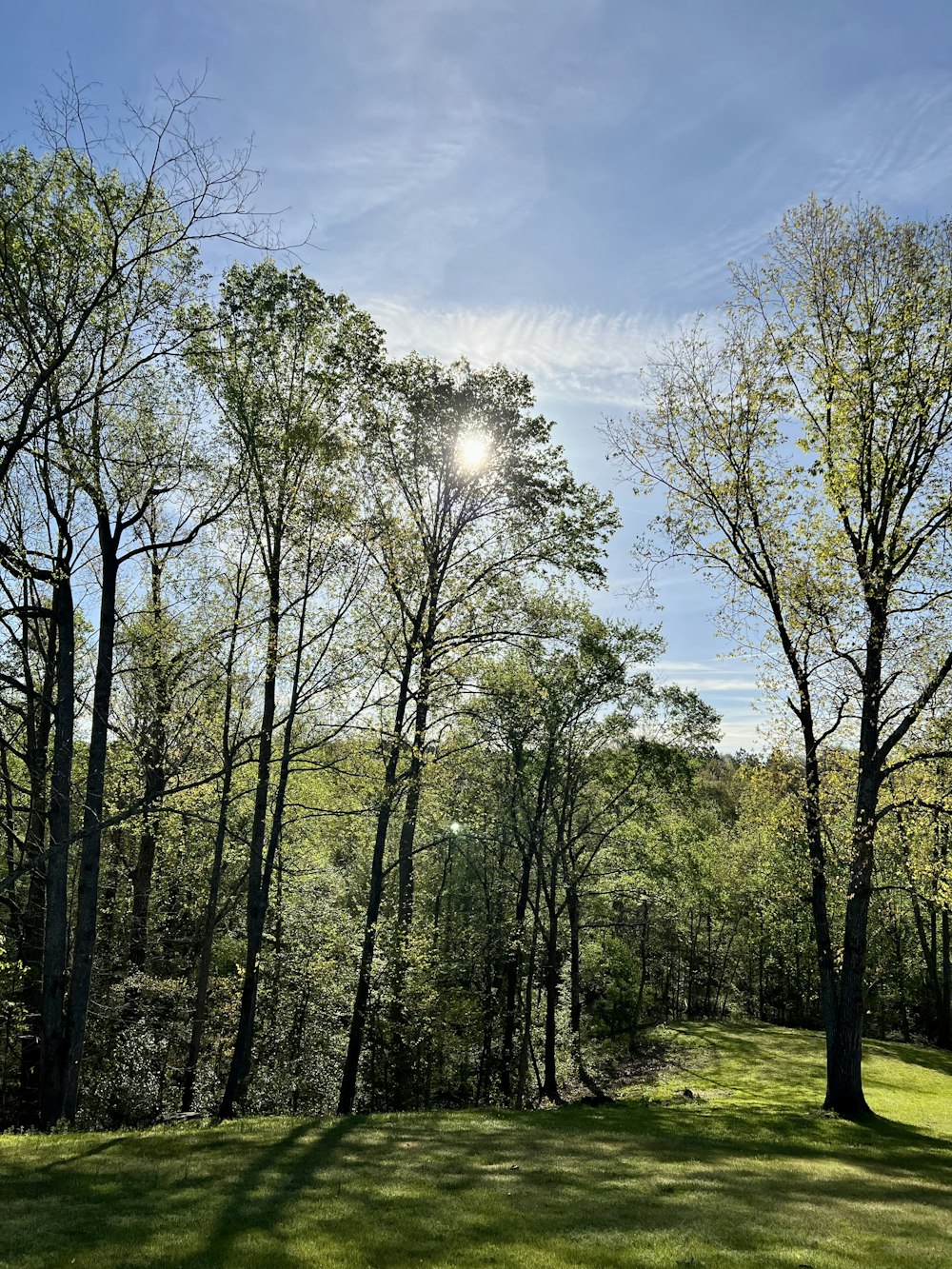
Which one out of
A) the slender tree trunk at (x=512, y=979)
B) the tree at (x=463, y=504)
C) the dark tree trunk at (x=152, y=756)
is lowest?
the slender tree trunk at (x=512, y=979)

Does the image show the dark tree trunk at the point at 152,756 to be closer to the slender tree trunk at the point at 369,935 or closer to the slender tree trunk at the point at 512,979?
the slender tree trunk at the point at 369,935

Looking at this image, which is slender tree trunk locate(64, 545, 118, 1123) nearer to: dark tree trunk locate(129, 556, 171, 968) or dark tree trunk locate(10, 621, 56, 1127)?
dark tree trunk locate(129, 556, 171, 968)

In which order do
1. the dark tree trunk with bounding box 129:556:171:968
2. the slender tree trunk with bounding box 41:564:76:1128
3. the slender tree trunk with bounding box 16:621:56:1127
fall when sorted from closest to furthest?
the slender tree trunk with bounding box 41:564:76:1128
the dark tree trunk with bounding box 129:556:171:968
the slender tree trunk with bounding box 16:621:56:1127

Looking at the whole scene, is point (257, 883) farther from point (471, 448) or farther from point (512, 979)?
point (512, 979)

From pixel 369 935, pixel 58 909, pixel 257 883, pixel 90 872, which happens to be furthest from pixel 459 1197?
pixel 90 872

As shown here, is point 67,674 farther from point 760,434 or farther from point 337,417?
point 760,434

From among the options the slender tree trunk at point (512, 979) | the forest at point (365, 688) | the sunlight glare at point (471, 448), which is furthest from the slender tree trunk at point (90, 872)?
the slender tree trunk at point (512, 979)

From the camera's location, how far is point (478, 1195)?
7.79 m

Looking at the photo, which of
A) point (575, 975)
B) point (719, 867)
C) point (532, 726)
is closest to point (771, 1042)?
point (719, 867)

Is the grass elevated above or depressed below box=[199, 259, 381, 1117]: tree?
below

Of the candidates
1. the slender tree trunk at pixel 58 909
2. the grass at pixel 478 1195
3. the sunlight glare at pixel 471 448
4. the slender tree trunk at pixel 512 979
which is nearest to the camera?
the grass at pixel 478 1195

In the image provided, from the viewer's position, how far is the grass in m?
6.11

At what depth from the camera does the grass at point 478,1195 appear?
6.11 m

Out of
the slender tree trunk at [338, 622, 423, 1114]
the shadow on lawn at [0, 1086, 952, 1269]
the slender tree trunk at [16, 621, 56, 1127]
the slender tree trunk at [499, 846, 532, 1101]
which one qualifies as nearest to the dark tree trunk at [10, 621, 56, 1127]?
the slender tree trunk at [16, 621, 56, 1127]
